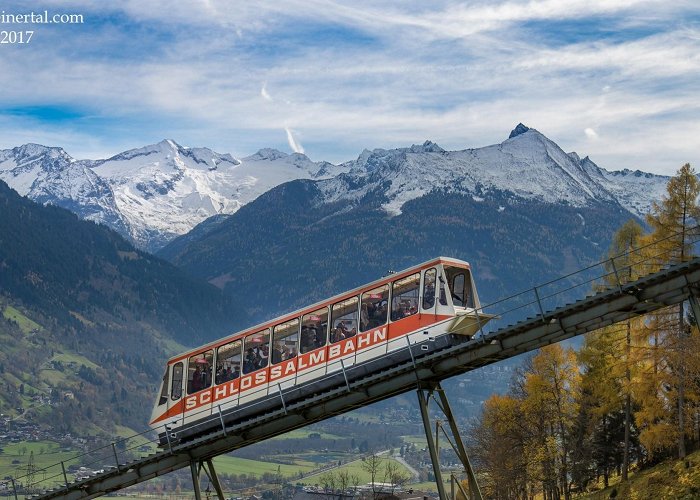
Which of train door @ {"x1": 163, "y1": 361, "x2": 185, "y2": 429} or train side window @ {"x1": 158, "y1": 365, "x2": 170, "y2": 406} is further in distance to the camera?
train side window @ {"x1": 158, "y1": 365, "x2": 170, "y2": 406}

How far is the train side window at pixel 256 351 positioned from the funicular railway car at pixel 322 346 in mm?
49

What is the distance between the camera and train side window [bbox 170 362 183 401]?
4950cm

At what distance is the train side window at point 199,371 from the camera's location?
159 feet

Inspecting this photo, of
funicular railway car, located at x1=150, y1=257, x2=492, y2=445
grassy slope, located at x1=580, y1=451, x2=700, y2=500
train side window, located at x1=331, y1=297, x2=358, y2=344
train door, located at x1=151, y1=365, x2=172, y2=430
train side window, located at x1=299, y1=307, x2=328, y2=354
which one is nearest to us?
funicular railway car, located at x1=150, y1=257, x2=492, y2=445

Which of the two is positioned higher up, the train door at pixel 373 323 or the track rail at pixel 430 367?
the train door at pixel 373 323

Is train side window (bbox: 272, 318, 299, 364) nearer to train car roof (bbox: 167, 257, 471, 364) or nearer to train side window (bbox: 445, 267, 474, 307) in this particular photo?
train car roof (bbox: 167, 257, 471, 364)

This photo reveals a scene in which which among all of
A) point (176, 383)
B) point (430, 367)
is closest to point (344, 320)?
point (430, 367)

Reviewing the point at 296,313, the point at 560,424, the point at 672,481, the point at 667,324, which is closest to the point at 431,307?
the point at 296,313

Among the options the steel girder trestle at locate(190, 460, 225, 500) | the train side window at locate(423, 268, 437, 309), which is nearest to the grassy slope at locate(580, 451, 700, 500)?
the train side window at locate(423, 268, 437, 309)

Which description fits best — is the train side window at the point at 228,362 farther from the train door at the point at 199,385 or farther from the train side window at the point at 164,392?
the train side window at the point at 164,392

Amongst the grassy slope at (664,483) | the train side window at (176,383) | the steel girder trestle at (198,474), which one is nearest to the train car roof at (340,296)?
the train side window at (176,383)

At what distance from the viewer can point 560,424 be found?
73.1 m

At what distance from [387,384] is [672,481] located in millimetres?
19024

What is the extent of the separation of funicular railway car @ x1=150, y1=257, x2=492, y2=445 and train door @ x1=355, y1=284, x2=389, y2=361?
5 centimetres
